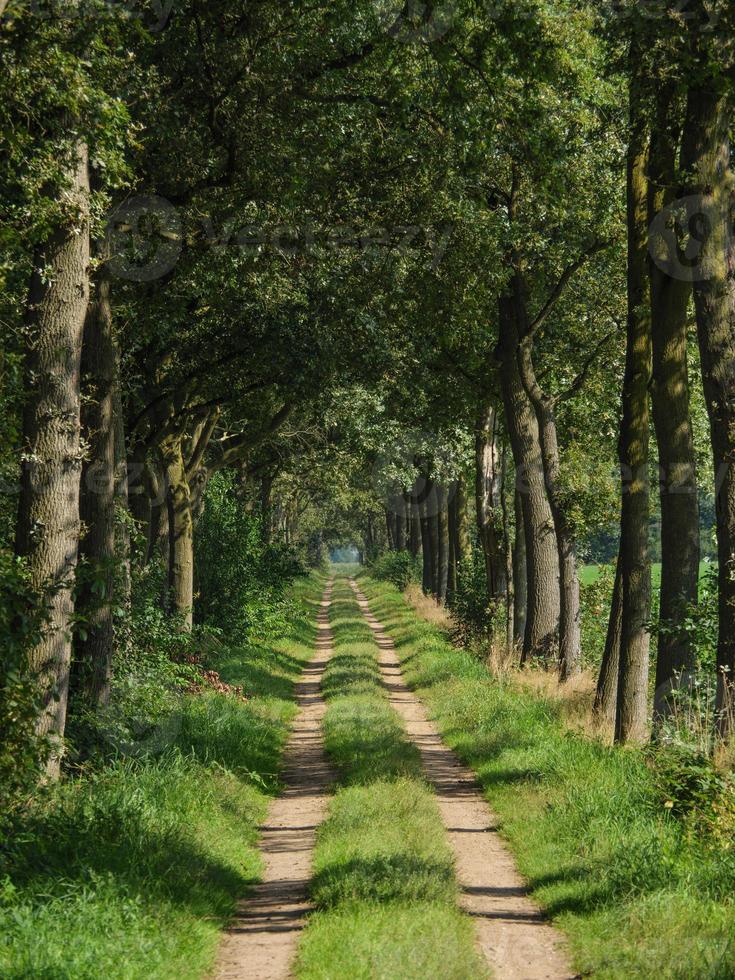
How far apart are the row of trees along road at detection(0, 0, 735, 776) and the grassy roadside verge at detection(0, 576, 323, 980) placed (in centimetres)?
114

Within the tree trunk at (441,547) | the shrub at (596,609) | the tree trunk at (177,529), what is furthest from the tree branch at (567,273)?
the tree trunk at (441,547)

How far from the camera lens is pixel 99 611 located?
12.2 metres

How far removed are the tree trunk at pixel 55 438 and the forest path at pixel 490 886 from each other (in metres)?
3.85

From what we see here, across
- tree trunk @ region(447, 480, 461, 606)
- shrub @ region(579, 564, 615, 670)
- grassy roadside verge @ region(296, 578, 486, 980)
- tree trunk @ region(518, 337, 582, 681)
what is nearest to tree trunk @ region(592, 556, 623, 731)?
grassy roadside verge @ region(296, 578, 486, 980)

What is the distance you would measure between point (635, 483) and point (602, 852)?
18.6 feet

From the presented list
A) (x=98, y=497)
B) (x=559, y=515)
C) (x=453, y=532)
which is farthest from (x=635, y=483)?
Answer: (x=453, y=532)

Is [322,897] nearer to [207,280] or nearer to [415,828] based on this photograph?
[415,828]

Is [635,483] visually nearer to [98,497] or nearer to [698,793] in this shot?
[698,793]

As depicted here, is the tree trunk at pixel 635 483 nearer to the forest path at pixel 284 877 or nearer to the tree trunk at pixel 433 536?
the forest path at pixel 284 877

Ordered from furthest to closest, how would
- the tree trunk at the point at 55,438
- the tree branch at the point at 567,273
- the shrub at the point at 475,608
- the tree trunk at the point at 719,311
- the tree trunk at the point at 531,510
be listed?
the shrub at the point at 475,608 → the tree trunk at the point at 531,510 → the tree branch at the point at 567,273 → the tree trunk at the point at 55,438 → the tree trunk at the point at 719,311

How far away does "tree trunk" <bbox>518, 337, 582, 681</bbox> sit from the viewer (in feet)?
64.6

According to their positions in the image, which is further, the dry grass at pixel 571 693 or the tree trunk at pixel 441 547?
the tree trunk at pixel 441 547

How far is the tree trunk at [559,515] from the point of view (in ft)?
64.6

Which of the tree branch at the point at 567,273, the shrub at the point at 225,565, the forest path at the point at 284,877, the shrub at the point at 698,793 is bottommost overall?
the forest path at the point at 284,877
